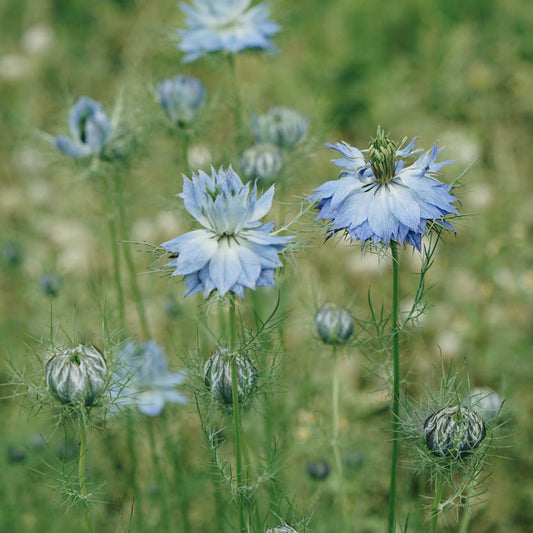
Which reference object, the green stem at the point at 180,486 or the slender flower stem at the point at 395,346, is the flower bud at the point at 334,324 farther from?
the green stem at the point at 180,486

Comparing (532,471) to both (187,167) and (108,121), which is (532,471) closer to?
(187,167)

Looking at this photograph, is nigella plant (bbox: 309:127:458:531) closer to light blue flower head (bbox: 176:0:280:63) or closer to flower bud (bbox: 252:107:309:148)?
flower bud (bbox: 252:107:309:148)

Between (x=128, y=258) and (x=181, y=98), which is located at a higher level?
(x=181, y=98)

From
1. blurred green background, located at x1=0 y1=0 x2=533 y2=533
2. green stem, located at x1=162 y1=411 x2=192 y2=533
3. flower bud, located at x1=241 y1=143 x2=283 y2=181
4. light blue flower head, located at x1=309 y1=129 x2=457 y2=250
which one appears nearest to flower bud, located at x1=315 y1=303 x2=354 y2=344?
blurred green background, located at x1=0 y1=0 x2=533 y2=533

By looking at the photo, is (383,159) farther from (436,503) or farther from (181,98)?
(181,98)

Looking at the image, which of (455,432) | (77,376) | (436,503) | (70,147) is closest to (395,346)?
(455,432)
